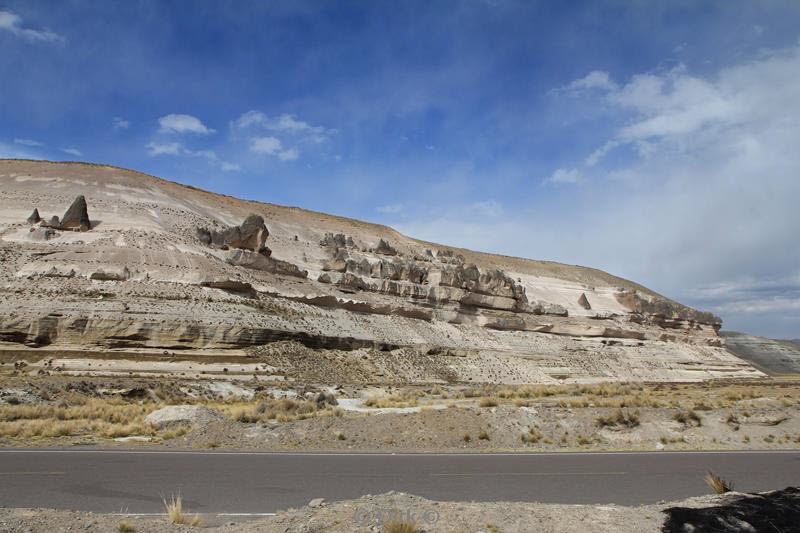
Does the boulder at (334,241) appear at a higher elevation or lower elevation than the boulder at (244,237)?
higher

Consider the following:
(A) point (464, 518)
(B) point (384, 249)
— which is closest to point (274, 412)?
(A) point (464, 518)

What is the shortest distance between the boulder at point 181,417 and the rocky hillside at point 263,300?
474 inches

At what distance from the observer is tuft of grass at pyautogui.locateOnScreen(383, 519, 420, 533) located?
18.4 feet

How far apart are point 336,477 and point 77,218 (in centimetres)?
3395

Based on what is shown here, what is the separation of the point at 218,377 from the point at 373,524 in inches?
892

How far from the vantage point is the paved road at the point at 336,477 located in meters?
8.09

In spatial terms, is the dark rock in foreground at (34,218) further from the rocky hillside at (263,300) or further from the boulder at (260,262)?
the boulder at (260,262)

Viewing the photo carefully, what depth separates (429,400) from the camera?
2559cm

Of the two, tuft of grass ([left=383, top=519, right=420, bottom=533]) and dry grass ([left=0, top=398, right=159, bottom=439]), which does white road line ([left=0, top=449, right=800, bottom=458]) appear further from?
tuft of grass ([left=383, top=519, right=420, bottom=533])

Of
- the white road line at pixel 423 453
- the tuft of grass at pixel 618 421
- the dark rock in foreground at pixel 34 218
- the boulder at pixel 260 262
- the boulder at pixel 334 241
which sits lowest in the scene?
the white road line at pixel 423 453

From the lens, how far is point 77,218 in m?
36.6

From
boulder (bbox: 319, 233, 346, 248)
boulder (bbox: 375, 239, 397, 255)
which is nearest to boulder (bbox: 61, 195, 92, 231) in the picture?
boulder (bbox: 319, 233, 346, 248)

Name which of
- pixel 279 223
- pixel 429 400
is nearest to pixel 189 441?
pixel 429 400

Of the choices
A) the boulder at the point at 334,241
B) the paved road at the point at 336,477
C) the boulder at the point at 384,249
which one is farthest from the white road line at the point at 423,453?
the boulder at the point at 384,249
